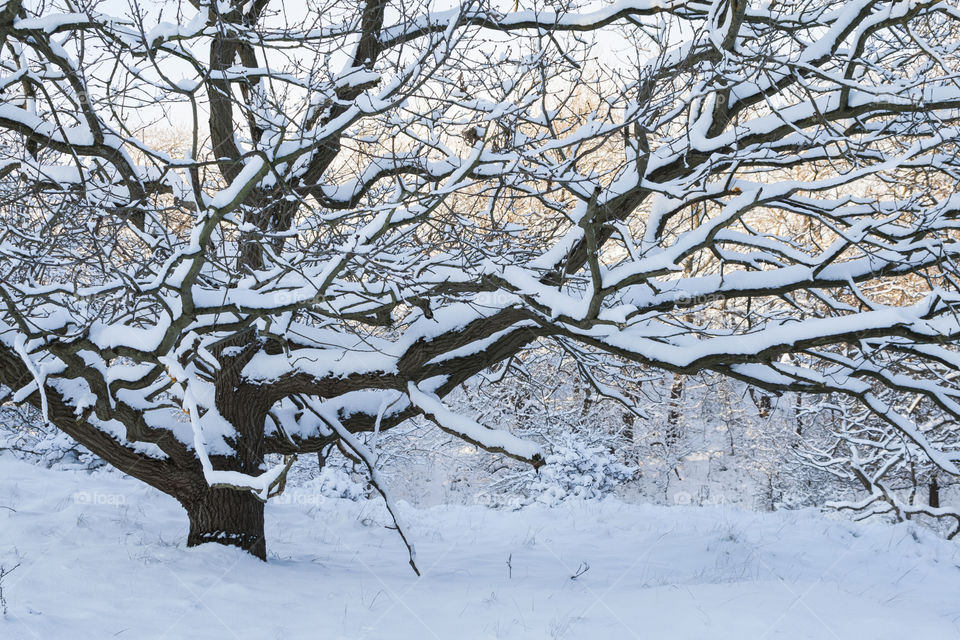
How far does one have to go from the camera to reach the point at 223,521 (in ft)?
17.8

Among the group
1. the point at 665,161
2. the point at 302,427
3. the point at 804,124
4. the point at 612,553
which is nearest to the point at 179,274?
the point at 302,427

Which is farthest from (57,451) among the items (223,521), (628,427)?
(628,427)

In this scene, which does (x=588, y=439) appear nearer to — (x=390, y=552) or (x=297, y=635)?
(x=390, y=552)

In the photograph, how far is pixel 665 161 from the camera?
460cm

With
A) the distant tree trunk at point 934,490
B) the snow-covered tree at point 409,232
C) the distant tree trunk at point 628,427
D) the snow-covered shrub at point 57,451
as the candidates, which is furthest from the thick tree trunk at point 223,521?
the distant tree trunk at point 628,427

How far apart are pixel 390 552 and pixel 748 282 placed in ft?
14.8

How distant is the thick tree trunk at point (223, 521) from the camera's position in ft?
17.7

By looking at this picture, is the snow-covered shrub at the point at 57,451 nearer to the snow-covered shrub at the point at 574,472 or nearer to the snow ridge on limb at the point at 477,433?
the snow-covered shrub at the point at 574,472

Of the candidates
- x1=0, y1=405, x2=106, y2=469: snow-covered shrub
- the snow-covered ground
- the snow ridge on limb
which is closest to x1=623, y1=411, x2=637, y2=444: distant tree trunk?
the snow-covered ground

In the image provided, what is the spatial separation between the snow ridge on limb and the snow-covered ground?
1.13 meters

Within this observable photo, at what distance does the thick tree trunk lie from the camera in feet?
17.7

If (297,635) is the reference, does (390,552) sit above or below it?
below

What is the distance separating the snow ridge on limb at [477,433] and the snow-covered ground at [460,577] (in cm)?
113

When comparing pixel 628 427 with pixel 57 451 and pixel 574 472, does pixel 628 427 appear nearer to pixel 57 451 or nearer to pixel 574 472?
pixel 574 472
